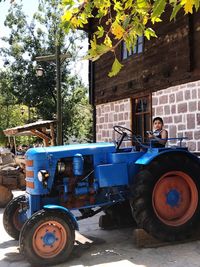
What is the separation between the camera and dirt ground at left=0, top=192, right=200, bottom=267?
5273 millimetres

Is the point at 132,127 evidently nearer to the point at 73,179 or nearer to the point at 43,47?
the point at 73,179

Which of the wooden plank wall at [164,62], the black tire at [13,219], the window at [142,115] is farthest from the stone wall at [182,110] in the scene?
the black tire at [13,219]

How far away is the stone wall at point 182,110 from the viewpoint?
28.9 ft

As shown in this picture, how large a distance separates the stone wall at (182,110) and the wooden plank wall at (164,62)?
0.64 feet

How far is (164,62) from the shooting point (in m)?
9.95

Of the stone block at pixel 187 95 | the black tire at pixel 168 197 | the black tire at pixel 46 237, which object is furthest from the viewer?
the stone block at pixel 187 95

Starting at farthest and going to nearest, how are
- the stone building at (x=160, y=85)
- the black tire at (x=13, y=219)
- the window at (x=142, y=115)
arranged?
the window at (x=142, y=115) → the stone building at (x=160, y=85) → the black tire at (x=13, y=219)

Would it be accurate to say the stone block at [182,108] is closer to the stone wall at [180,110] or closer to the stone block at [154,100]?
the stone wall at [180,110]

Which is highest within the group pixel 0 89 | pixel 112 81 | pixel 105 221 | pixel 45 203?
pixel 0 89

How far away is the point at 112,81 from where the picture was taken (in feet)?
41.1

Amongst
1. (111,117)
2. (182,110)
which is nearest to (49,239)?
(182,110)

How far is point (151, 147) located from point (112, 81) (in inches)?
251

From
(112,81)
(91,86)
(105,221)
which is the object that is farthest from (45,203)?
(91,86)

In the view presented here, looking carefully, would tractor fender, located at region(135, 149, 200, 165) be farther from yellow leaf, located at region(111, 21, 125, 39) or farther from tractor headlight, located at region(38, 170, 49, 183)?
yellow leaf, located at region(111, 21, 125, 39)
